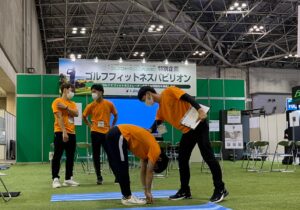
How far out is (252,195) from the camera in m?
5.19

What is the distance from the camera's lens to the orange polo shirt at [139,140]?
4.38 meters

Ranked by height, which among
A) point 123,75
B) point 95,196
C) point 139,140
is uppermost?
point 123,75

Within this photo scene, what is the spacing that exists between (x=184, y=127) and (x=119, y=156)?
80 centimetres

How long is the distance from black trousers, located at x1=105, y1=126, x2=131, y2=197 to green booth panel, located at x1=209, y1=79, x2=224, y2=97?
11594mm

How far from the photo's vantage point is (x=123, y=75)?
1423cm

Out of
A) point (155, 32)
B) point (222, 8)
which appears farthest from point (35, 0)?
point (222, 8)

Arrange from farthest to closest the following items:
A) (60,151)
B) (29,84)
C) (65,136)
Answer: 1. (29,84)
2. (60,151)
3. (65,136)

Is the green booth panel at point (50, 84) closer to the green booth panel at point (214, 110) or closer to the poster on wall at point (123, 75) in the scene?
the poster on wall at point (123, 75)

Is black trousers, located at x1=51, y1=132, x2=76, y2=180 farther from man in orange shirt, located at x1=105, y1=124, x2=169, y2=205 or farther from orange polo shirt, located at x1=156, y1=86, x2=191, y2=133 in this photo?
orange polo shirt, located at x1=156, y1=86, x2=191, y2=133

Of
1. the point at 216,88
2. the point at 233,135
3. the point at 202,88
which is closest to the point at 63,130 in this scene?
the point at 233,135

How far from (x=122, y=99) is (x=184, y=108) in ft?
29.1

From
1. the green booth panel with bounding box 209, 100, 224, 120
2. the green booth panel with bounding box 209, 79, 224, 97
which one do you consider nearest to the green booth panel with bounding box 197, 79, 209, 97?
the green booth panel with bounding box 209, 79, 224, 97

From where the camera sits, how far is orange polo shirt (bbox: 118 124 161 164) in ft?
14.4

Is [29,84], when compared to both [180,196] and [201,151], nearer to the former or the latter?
[180,196]
